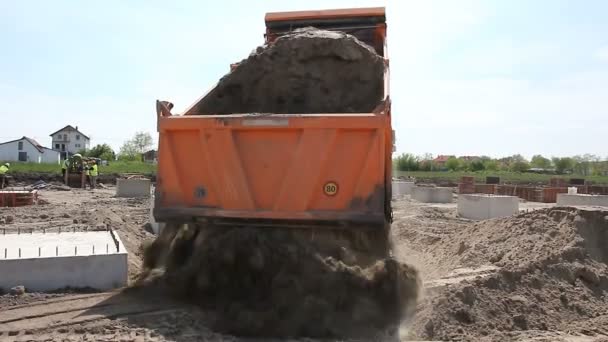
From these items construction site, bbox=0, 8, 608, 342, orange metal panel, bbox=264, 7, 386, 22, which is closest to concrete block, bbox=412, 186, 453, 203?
orange metal panel, bbox=264, 7, 386, 22

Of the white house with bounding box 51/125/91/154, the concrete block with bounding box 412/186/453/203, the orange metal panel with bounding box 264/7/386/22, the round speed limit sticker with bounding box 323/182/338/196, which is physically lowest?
the concrete block with bounding box 412/186/453/203

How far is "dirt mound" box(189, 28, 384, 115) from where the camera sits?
585cm

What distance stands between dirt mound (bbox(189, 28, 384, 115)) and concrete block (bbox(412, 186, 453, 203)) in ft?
51.1

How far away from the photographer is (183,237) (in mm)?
5645

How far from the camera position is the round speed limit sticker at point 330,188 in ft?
15.2

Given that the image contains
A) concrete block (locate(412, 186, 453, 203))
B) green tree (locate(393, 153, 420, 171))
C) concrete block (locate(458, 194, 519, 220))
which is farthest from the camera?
green tree (locate(393, 153, 420, 171))

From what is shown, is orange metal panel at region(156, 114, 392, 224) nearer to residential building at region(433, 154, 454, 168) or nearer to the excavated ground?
the excavated ground

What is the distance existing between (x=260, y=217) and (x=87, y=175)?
22.6 m

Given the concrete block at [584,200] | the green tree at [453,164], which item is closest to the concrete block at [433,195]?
the concrete block at [584,200]

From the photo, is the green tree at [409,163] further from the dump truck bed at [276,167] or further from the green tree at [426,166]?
the dump truck bed at [276,167]

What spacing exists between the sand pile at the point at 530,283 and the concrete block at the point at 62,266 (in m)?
3.11

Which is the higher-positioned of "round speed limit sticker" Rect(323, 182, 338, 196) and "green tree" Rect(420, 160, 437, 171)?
"green tree" Rect(420, 160, 437, 171)

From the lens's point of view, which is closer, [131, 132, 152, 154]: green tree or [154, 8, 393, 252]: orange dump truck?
[154, 8, 393, 252]: orange dump truck

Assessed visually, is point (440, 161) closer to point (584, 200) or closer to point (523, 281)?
point (584, 200)
